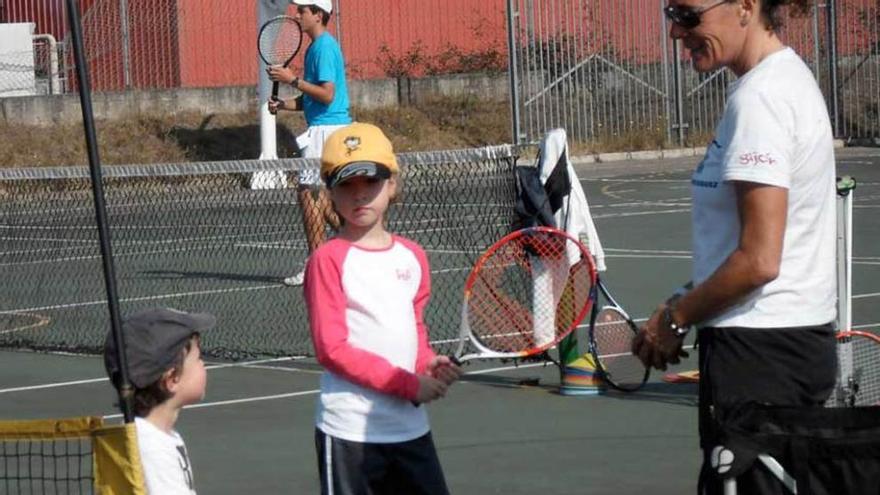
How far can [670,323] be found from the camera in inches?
189

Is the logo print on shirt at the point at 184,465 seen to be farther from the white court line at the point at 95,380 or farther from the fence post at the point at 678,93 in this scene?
the fence post at the point at 678,93

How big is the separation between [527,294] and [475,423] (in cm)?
94

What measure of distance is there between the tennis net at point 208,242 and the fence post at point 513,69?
13088mm

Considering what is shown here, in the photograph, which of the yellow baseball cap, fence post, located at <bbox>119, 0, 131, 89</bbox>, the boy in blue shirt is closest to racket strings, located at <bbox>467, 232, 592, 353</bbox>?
the boy in blue shirt

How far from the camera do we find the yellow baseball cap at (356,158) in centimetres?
532

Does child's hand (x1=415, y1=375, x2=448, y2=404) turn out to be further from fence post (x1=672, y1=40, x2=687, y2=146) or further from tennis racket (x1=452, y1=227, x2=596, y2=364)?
fence post (x1=672, y1=40, x2=687, y2=146)

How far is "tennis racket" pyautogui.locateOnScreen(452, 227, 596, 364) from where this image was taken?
958 centimetres

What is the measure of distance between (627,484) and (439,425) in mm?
1581

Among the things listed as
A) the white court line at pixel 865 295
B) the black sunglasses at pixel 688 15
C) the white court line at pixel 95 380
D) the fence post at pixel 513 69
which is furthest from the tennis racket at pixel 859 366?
the fence post at pixel 513 69

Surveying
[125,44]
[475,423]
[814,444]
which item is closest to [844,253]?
[475,423]

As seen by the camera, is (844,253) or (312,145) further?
(312,145)

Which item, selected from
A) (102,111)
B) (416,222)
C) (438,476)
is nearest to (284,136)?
(102,111)

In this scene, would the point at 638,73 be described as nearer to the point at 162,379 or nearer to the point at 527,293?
the point at 527,293

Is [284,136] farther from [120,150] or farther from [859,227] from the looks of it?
→ [859,227]
